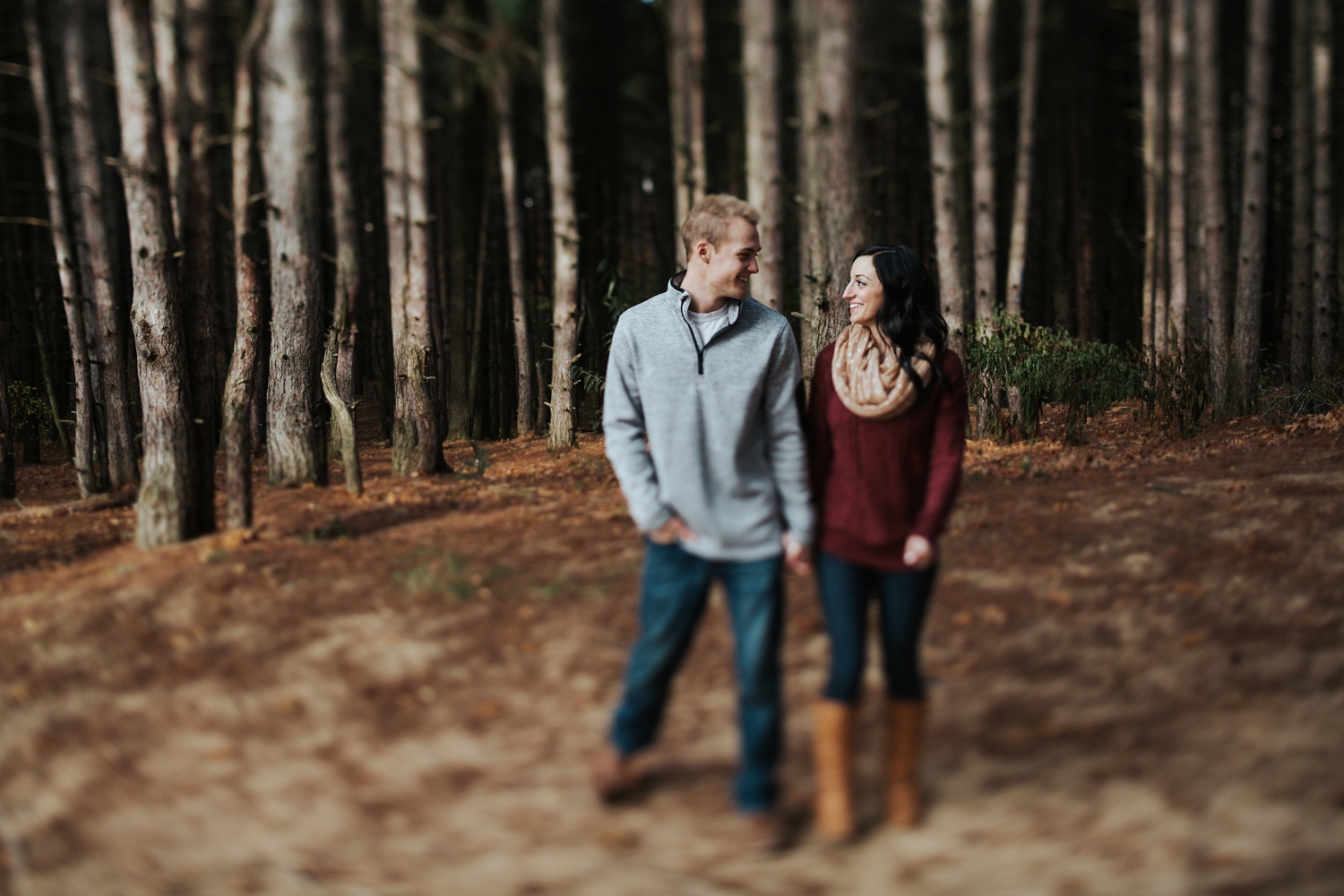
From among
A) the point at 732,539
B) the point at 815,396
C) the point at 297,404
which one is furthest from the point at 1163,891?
the point at 297,404

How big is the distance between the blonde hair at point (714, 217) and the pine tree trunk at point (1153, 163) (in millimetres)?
13188

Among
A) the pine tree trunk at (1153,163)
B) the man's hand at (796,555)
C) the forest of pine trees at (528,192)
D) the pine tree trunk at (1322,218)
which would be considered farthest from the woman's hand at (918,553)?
the pine tree trunk at (1322,218)

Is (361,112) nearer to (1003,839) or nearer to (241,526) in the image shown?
(241,526)

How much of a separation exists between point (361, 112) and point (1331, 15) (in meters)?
18.6

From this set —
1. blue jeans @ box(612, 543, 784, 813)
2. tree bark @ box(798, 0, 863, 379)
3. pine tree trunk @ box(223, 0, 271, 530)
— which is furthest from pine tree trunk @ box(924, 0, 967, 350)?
blue jeans @ box(612, 543, 784, 813)

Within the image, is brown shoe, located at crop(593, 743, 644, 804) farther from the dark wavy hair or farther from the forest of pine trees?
the forest of pine trees

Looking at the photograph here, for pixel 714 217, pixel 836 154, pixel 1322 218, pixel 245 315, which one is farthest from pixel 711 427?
pixel 1322 218

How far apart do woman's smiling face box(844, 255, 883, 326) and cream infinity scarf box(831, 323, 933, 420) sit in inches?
1.9

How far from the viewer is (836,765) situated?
10.9 ft

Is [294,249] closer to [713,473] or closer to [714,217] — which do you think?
[714,217]

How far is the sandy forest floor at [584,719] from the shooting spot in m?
3.28

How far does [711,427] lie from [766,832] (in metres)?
1.38

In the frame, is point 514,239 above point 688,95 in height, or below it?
below

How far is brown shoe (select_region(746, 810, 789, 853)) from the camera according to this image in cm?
327
